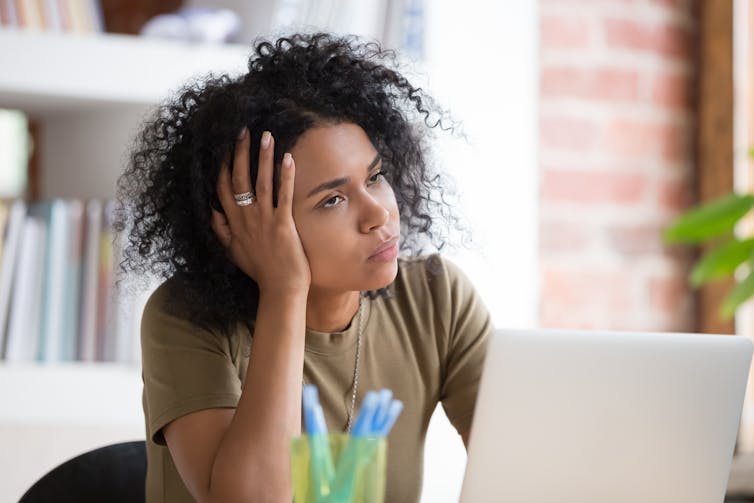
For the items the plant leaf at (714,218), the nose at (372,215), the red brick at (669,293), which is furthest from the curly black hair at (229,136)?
the red brick at (669,293)

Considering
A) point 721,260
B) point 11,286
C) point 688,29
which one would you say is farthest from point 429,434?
point 688,29

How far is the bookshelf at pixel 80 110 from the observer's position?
5.91ft

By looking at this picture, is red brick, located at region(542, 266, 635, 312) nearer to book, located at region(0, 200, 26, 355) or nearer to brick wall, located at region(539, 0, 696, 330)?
brick wall, located at region(539, 0, 696, 330)

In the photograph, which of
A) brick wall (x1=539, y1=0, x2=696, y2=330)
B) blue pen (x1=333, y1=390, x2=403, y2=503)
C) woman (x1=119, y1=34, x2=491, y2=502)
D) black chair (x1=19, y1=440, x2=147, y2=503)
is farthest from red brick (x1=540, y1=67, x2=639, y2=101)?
blue pen (x1=333, y1=390, x2=403, y2=503)

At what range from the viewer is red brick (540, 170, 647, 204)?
239cm

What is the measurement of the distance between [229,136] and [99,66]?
704 mm

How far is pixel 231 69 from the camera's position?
6.26 ft

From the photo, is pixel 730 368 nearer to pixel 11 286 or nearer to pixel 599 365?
pixel 599 365

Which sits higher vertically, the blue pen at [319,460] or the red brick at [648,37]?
the red brick at [648,37]

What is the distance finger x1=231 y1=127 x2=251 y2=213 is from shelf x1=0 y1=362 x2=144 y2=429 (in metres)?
0.69

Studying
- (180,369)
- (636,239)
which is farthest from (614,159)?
(180,369)

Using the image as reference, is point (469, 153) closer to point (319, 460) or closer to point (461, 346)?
point (461, 346)

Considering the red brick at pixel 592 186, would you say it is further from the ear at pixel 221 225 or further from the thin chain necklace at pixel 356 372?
the ear at pixel 221 225

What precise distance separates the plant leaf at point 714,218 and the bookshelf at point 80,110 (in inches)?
34.7
